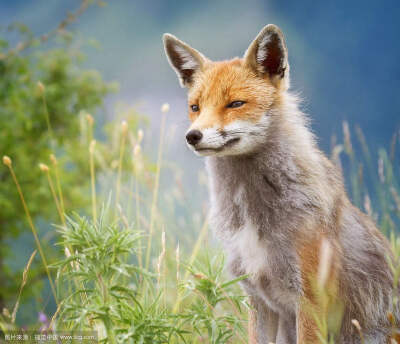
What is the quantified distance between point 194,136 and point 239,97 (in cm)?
40

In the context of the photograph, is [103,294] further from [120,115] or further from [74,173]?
[74,173]

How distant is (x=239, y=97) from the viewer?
2508 mm

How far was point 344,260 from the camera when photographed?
2441 mm

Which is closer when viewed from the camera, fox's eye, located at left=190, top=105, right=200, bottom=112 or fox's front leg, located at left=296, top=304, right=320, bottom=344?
fox's front leg, located at left=296, top=304, right=320, bottom=344

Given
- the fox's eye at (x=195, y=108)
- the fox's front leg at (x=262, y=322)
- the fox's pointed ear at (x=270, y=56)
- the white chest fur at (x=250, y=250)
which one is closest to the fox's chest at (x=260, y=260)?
the white chest fur at (x=250, y=250)

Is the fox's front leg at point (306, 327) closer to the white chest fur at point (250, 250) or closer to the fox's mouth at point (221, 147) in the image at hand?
the white chest fur at point (250, 250)

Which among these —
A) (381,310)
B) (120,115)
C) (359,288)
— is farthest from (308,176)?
(120,115)

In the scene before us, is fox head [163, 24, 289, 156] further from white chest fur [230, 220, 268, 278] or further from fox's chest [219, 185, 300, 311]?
white chest fur [230, 220, 268, 278]

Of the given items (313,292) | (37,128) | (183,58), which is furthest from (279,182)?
(37,128)

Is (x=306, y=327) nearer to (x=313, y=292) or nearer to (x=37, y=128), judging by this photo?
(x=313, y=292)

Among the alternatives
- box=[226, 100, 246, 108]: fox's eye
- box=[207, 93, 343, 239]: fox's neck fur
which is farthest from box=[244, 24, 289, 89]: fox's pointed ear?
box=[226, 100, 246, 108]: fox's eye

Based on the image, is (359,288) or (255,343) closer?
(359,288)

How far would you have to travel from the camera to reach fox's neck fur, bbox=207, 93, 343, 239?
2.42 metres

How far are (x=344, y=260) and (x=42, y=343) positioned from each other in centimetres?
164
